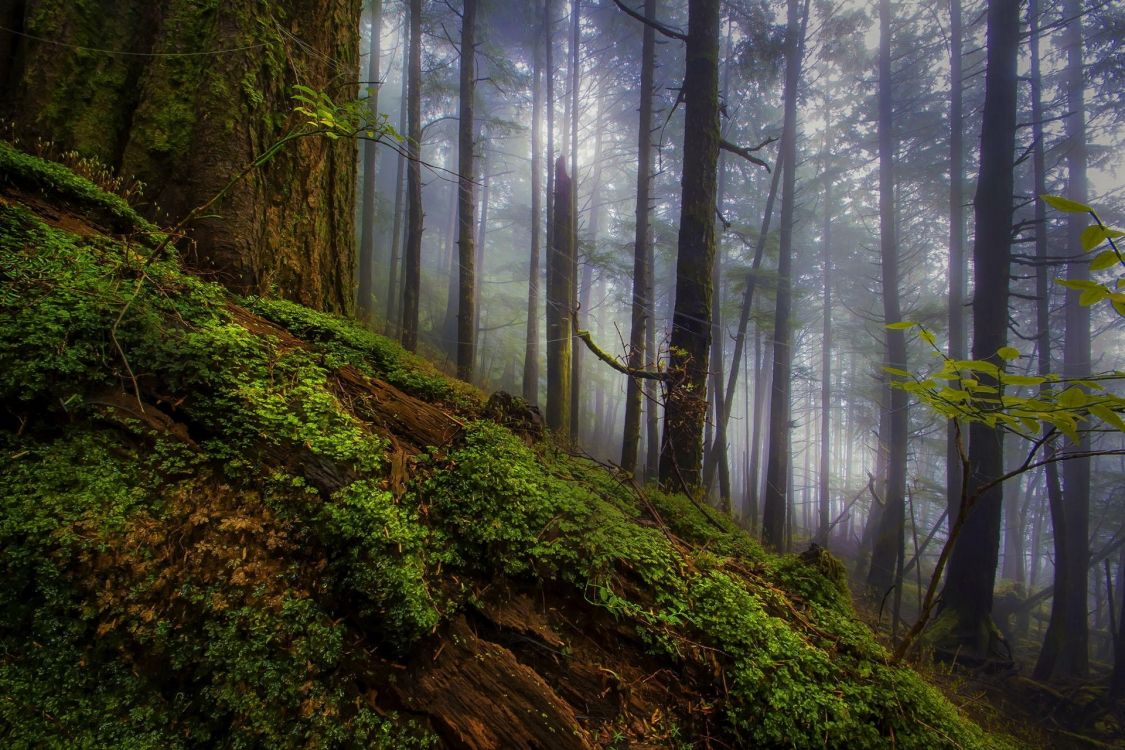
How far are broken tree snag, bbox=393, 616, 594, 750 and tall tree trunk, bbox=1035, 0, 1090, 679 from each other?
5.95 m


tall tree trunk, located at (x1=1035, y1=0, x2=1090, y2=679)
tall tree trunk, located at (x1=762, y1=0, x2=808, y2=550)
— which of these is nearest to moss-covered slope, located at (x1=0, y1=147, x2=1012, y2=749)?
tall tree trunk, located at (x1=1035, y1=0, x2=1090, y2=679)

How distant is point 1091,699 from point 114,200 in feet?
43.4

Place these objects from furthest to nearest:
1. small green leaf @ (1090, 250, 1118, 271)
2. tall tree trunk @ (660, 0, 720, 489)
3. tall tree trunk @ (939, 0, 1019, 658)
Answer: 1. tall tree trunk @ (939, 0, 1019, 658)
2. tall tree trunk @ (660, 0, 720, 489)
3. small green leaf @ (1090, 250, 1118, 271)

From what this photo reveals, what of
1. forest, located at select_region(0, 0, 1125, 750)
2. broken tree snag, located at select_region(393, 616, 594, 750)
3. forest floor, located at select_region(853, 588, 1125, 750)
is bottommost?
forest floor, located at select_region(853, 588, 1125, 750)

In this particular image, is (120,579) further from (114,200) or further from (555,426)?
(555,426)

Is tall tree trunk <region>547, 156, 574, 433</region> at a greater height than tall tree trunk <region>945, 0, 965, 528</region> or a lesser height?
lesser

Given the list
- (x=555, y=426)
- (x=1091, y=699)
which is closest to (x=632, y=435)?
(x=555, y=426)

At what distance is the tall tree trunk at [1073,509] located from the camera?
28.6 ft

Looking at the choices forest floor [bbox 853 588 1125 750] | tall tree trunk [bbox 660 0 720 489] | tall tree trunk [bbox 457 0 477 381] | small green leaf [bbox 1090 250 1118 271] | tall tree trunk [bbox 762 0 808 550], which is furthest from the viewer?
tall tree trunk [bbox 762 0 808 550]

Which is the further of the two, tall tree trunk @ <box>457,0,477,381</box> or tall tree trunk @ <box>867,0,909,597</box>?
tall tree trunk @ <box>867,0,909,597</box>

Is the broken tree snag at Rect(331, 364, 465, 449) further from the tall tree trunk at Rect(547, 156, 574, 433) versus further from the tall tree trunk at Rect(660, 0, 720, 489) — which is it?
the tall tree trunk at Rect(547, 156, 574, 433)

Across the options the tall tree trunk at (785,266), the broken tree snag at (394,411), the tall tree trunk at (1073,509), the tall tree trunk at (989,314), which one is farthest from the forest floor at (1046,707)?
the broken tree snag at (394,411)

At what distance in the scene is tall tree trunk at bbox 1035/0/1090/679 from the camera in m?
8.72

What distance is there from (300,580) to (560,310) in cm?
883
